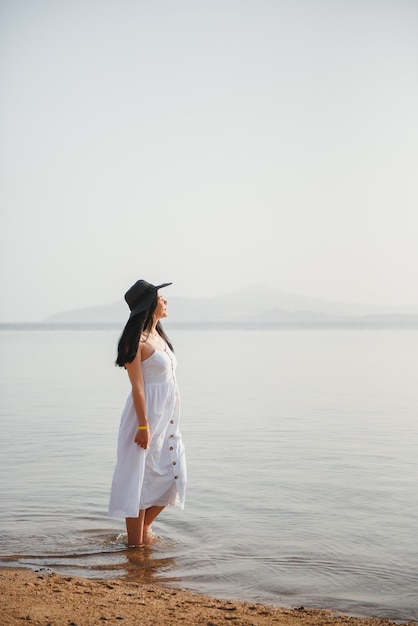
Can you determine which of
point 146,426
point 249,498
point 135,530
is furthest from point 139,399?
point 249,498

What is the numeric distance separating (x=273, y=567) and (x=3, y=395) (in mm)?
10732

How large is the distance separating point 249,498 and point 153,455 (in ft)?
5.82

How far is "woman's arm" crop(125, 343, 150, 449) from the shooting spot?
6.20 m

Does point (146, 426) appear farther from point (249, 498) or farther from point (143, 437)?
point (249, 498)

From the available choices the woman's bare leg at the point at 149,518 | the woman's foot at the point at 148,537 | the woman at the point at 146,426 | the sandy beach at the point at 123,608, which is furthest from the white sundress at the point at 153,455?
the sandy beach at the point at 123,608

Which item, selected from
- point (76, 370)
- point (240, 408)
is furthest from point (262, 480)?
point (76, 370)

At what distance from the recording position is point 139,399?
6199mm

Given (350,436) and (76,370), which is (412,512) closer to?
(350,436)

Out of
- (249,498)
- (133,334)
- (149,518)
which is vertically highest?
(133,334)

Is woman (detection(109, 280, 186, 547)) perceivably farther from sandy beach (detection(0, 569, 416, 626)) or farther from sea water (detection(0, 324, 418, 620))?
sandy beach (detection(0, 569, 416, 626))

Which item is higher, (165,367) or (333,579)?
(165,367)

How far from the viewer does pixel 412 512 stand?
7312 millimetres

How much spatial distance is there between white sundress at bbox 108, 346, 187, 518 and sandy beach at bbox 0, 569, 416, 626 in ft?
2.87

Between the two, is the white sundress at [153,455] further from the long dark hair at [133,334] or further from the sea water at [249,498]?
the sea water at [249,498]
